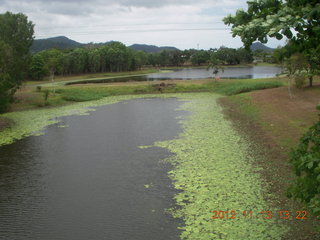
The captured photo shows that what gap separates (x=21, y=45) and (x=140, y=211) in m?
35.5

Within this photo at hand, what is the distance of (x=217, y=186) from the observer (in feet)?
38.0

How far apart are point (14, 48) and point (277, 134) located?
31597 millimetres

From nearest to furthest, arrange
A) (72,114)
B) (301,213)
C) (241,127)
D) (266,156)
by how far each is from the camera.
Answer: (301,213) → (266,156) → (241,127) → (72,114)

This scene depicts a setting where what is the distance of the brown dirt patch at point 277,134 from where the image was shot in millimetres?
9304

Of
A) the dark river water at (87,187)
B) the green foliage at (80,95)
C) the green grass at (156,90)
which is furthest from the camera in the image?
the green grass at (156,90)

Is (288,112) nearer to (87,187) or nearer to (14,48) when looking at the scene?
(87,187)

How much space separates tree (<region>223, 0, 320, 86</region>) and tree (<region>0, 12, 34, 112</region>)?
27008 millimetres

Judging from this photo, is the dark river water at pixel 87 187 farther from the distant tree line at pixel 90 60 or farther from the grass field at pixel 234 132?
the distant tree line at pixel 90 60

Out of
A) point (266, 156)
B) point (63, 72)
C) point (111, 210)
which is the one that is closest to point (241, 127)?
point (266, 156)

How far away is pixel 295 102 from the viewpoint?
28172mm

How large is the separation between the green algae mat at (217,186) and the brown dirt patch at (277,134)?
378 mm

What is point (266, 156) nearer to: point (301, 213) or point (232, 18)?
point (301, 213)

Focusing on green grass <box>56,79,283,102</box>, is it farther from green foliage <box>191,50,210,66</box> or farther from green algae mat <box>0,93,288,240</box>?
green foliage <box>191,50,210,66</box>

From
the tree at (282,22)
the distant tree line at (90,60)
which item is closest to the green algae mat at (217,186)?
the tree at (282,22)
